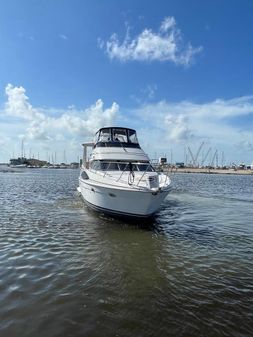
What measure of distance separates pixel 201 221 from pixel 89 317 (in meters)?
12.7

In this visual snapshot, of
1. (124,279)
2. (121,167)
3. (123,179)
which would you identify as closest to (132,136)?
→ (121,167)

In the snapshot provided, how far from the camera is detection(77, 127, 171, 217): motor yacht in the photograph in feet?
50.1

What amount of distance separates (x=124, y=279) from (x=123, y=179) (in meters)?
8.40

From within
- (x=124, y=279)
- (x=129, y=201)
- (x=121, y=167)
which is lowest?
(x=124, y=279)

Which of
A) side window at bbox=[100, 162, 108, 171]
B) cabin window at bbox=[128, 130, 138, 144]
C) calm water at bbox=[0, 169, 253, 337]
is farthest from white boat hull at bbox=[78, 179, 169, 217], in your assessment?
cabin window at bbox=[128, 130, 138, 144]

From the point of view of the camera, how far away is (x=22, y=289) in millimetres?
7797

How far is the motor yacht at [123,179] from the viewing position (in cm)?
1527

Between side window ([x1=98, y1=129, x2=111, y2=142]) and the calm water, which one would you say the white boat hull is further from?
side window ([x1=98, y1=129, x2=111, y2=142])

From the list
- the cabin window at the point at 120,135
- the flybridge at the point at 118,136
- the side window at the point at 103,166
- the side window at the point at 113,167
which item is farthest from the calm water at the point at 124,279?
the cabin window at the point at 120,135

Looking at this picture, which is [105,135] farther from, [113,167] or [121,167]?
[121,167]

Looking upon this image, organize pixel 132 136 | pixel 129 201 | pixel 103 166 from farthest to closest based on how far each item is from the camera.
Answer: pixel 132 136 < pixel 103 166 < pixel 129 201

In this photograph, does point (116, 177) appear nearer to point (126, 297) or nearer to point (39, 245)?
point (39, 245)

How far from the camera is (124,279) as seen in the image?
344 inches

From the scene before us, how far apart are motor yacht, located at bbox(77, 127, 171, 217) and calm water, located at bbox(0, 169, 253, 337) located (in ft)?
3.58
